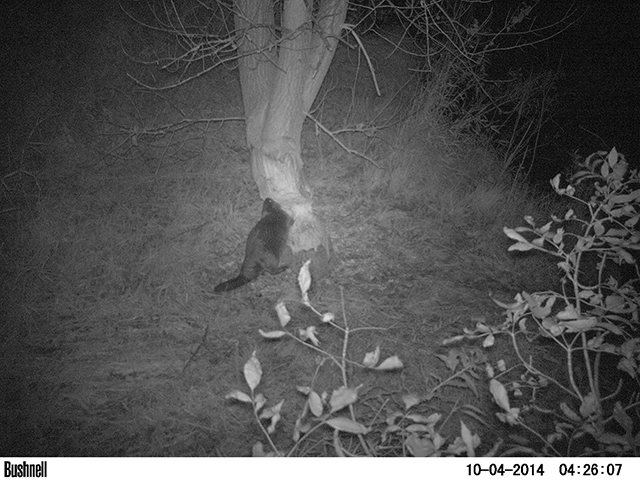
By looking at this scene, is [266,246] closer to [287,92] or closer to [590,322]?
[287,92]

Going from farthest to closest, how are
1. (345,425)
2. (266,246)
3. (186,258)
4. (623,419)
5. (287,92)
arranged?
1. (186,258)
2. (266,246)
3. (287,92)
4. (623,419)
5. (345,425)

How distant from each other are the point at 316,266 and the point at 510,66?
508 cm

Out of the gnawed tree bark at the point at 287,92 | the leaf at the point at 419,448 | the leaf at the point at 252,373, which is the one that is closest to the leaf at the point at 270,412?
the leaf at the point at 252,373

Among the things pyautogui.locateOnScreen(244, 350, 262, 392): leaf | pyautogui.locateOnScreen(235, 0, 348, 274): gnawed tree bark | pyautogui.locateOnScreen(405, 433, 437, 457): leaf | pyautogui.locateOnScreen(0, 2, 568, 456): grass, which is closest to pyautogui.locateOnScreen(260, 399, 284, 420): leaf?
pyautogui.locateOnScreen(244, 350, 262, 392): leaf

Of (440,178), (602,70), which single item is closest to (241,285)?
(440,178)

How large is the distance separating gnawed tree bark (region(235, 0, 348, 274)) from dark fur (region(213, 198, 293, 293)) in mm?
107

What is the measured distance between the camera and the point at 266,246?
153 inches

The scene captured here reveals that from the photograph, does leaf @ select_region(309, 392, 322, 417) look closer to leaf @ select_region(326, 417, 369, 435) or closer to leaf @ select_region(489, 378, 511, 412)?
leaf @ select_region(326, 417, 369, 435)

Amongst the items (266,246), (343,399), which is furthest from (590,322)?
(266,246)

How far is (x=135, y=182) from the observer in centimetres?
500

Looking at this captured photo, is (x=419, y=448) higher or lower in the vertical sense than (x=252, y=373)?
lower

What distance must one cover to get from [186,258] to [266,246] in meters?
0.86

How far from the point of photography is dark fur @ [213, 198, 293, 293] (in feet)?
12.6

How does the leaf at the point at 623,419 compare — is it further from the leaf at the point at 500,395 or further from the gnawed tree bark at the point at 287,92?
the gnawed tree bark at the point at 287,92
